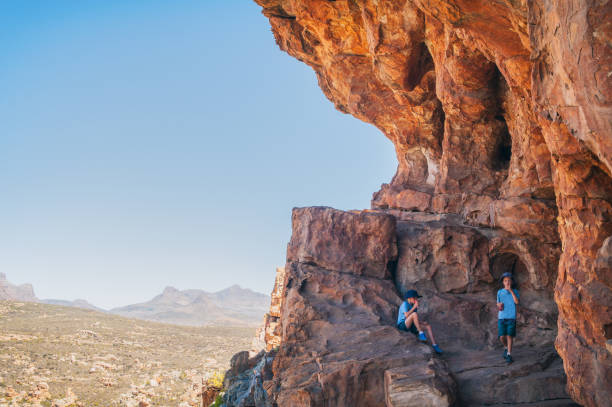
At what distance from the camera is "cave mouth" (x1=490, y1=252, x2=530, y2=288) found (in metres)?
13.8

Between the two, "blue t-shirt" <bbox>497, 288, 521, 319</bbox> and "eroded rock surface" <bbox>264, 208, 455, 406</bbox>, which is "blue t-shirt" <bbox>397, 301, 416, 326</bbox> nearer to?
"eroded rock surface" <bbox>264, 208, 455, 406</bbox>

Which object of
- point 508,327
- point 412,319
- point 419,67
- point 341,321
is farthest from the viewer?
point 419,67

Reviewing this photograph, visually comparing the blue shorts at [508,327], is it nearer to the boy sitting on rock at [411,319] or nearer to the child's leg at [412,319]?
the boy sitting on rock at [411,319]

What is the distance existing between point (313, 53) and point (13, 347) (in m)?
38.2

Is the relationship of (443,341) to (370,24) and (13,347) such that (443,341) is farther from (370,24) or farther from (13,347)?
(13,347)

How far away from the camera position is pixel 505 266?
14.0 meters

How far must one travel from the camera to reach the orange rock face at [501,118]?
657cm

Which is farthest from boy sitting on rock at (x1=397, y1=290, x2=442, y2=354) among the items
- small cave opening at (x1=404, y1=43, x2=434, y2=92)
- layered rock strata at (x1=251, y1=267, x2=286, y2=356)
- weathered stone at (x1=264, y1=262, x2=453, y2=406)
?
layered rock strata at (x1=251, y1=267, x2=286, y2=356)

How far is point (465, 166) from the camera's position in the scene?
55.8 feet

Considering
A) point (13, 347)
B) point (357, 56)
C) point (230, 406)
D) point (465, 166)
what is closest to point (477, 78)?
point (465, 166)

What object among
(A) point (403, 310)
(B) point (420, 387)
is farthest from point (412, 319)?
(B) point (420, 387)

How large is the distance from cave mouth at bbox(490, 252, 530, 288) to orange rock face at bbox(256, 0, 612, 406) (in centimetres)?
34

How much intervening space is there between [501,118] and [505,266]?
628cm

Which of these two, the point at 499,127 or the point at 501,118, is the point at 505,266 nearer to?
the point at 499,127
